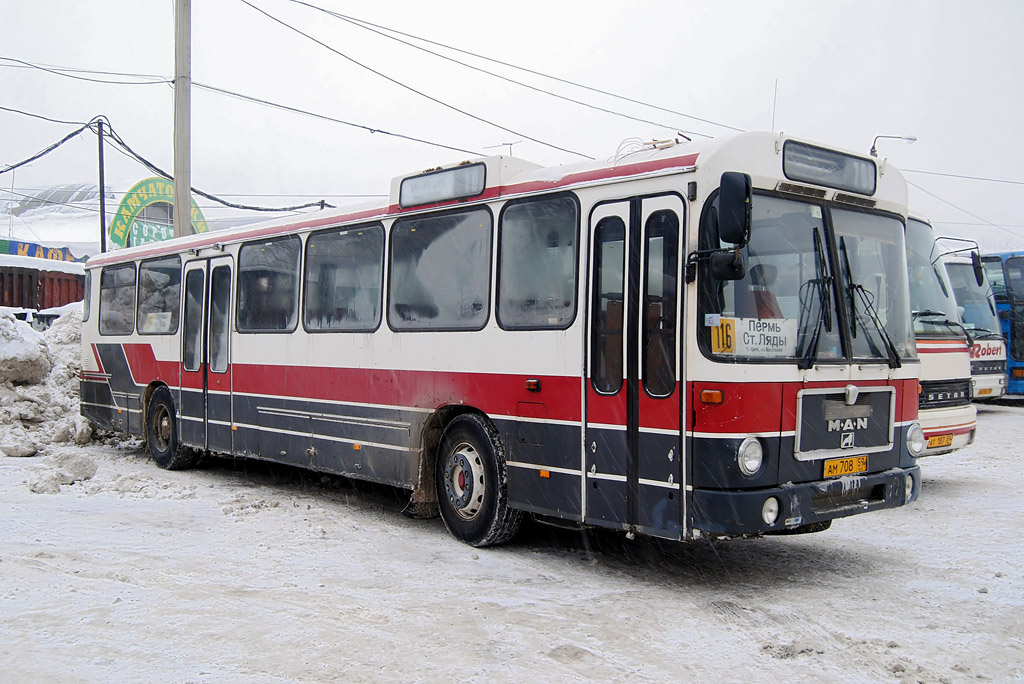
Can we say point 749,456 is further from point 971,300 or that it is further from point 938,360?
point 971,300

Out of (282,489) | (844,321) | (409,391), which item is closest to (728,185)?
(844,321)

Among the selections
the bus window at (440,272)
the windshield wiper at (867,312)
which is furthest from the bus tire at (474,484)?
the windshield wiper at (867,312)

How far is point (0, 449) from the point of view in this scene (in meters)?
12.7

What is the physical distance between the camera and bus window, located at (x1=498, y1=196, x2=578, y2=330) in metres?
7.34

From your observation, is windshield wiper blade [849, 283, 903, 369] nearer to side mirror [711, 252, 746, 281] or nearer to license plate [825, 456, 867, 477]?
license plate [825, 456, 867, 477]

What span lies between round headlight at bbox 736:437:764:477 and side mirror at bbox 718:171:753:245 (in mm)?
1360

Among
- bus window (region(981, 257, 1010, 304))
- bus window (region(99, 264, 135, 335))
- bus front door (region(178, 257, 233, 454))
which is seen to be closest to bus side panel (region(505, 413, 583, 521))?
bus front door (region(178, 257, 233, 454))

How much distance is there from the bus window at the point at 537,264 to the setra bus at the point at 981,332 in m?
9.25

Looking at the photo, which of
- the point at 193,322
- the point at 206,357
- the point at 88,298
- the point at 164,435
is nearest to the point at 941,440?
the point at 206,357

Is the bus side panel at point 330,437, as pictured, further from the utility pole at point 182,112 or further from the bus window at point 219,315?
the utility pole at point 182,112

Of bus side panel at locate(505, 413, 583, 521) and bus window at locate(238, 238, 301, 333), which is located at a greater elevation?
bus window at locate(238, 238, 301, 333)

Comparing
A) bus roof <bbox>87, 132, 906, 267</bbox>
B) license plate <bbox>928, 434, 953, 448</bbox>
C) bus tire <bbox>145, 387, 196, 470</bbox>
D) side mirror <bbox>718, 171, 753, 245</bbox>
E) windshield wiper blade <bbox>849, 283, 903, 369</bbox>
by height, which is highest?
bus roof <bbox>87, 132, 906, 267</bbox>

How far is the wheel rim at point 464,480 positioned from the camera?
808 cm

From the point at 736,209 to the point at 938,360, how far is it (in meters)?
5.56
